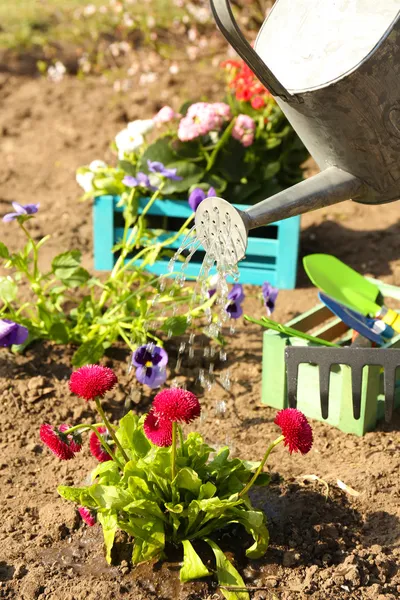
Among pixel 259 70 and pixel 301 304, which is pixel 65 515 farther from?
pixel 301 304

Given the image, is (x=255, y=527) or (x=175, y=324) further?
(x=175, y=324)

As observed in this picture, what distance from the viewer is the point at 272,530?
74.1 inches

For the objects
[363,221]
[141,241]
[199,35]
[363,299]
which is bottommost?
[363,299]

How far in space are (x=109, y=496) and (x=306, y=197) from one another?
27.6 inches

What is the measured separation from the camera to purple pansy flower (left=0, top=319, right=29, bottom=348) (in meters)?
2.29

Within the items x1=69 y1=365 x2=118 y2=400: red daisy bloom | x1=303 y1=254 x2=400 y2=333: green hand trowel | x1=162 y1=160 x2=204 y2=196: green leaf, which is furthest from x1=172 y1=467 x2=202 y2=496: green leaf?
x1=162 y1=160 x2=204 y2=196: green leaf

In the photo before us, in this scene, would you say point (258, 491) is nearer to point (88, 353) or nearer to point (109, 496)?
point (109, 496)

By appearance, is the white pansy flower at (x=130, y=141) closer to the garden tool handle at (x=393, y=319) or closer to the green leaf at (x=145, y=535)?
the garden tool handle at (x=393, y=319)

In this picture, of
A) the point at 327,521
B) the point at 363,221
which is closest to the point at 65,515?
the point at 327,521

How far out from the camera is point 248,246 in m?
3.04

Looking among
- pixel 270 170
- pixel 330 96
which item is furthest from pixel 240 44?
pixel 270 170

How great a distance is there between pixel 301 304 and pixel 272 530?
121 centimetres

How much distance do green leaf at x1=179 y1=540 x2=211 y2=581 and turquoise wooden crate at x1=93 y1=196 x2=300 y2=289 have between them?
1.39 meters

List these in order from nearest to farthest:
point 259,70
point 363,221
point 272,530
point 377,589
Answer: point 259,70
point 377,589
point 272,530
point 363,221
